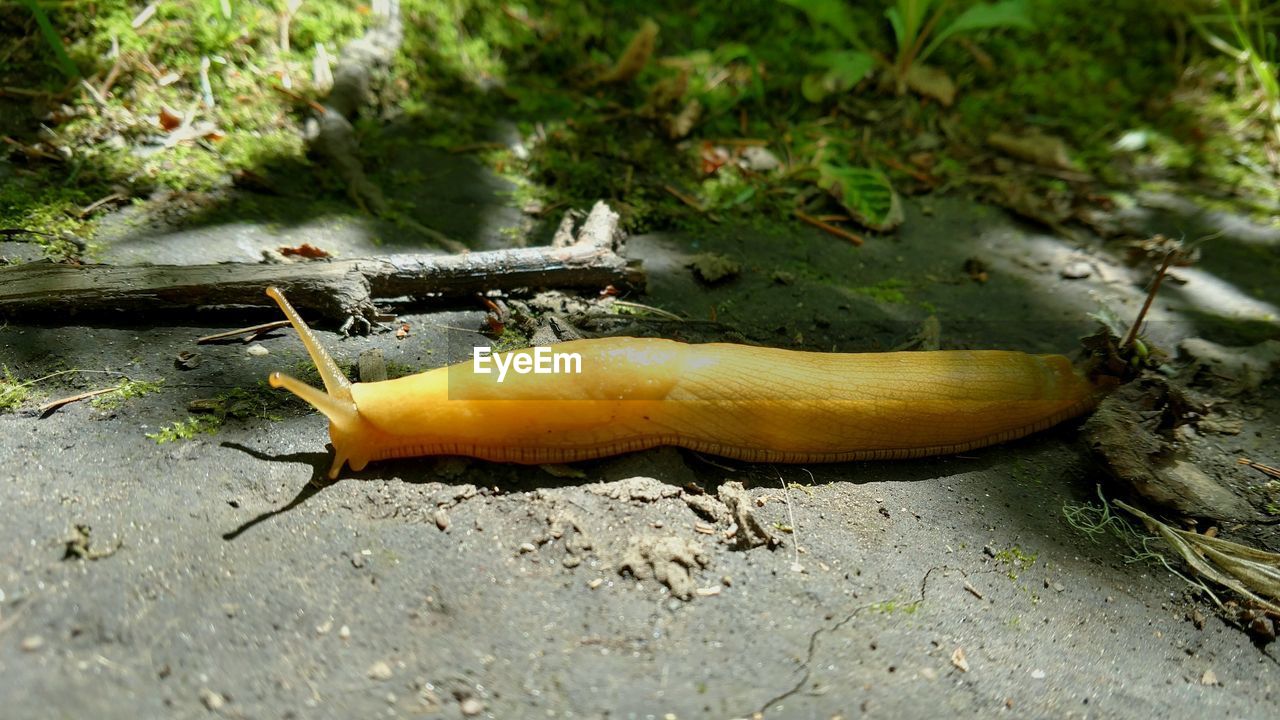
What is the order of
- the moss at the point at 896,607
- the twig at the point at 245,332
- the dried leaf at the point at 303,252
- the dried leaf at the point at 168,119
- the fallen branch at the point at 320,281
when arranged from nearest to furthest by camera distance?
the moss at the point at 896,607, the fallen branch at the point at 320,281, the twig at the point at 245,332, the dried leaf at the point at 303,252, the dried leaf at the point at 168,119

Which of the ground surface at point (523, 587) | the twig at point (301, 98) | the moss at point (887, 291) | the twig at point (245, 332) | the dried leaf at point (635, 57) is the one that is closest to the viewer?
the ground surface at point (523, 587)

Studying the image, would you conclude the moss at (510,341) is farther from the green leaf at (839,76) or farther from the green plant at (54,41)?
the green leaf at (839,76)

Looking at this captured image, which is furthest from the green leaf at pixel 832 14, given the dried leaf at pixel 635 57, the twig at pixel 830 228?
the twig at pixel 830 228

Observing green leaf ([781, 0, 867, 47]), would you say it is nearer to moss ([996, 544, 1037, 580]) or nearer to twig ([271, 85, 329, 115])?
twig ([271, 85, 329, 115])

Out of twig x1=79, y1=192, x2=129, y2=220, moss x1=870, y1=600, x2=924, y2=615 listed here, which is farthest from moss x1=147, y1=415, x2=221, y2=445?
moss x1=870, y1=600, x2=924, y2=615

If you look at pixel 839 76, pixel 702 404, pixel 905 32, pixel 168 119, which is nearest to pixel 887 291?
pixel 702 404

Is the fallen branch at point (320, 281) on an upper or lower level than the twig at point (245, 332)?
upper
